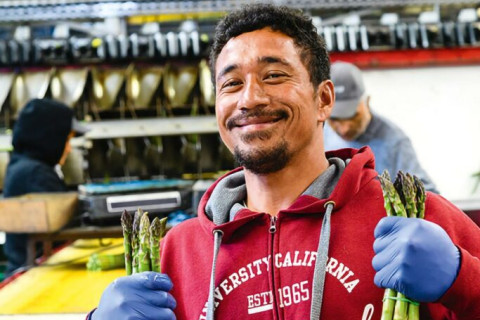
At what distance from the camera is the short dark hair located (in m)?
1.35

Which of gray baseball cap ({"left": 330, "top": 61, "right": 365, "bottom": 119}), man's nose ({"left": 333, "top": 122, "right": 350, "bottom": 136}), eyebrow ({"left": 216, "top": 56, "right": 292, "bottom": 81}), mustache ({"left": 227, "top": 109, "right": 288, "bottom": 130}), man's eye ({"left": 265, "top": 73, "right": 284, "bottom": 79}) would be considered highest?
eyebrow ({"left": 216, "top": 56, "right": 292, "bottom": 81})

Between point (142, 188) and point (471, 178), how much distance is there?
3.56 meters

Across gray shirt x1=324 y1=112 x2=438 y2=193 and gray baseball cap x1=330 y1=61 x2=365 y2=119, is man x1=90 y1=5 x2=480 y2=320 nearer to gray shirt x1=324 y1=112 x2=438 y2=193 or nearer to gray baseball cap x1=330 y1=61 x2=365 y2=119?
gray baseball cap x1=330 y1=61 x2=365 y2=119

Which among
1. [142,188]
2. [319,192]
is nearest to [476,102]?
[142,188]

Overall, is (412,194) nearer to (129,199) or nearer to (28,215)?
(129,199)

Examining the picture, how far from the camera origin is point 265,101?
125cm

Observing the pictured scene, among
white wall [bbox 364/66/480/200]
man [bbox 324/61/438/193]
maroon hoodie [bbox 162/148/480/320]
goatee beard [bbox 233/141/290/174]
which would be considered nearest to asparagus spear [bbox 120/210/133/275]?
maroon hoodie [bbox 162/148/480/320]

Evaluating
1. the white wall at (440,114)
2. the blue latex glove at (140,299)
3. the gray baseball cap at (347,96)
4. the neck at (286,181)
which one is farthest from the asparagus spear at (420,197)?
the white wall at (440,114)

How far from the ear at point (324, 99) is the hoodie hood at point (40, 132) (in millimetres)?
2414

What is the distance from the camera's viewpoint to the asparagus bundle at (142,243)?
1.26 m

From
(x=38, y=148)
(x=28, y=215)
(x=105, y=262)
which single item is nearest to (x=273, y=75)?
(x=105, y=262)

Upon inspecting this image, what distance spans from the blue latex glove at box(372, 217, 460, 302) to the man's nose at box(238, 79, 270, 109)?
0.47 meters

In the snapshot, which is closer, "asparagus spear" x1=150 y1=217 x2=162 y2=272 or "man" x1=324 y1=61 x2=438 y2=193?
"asparagus spear" x1=150 y1=217 x2=162 y2=272

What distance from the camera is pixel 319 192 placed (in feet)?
4.37
